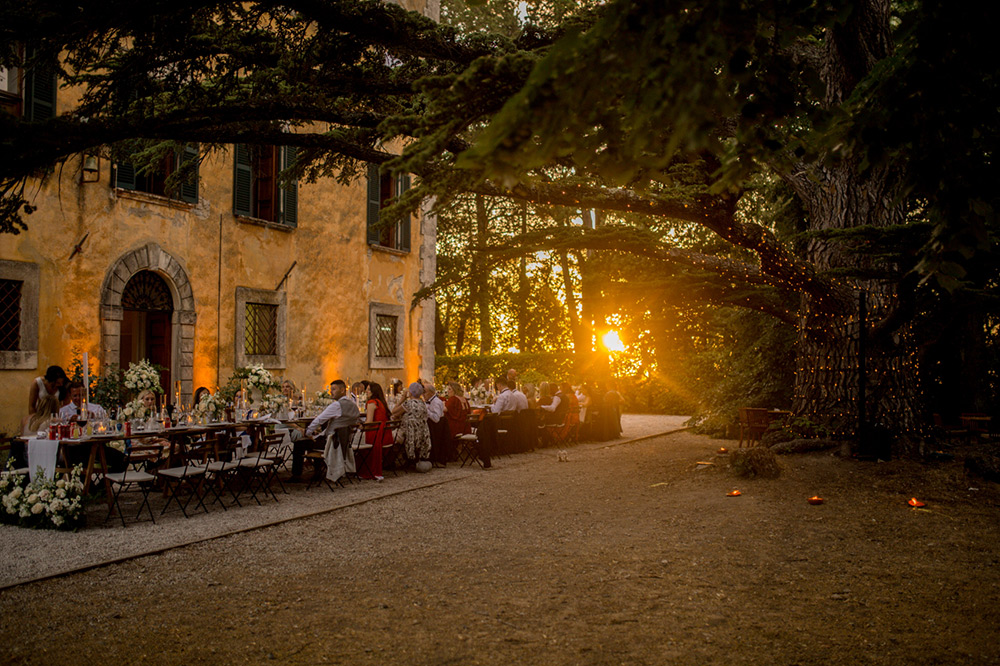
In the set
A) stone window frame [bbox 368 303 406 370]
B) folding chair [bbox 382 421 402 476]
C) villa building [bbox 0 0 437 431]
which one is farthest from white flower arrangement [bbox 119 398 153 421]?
stone window frame [bbox 368 303 406 370]

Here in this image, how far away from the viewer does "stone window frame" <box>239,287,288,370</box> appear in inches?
601

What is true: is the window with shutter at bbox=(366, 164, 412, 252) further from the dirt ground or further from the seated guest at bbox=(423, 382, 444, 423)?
the dirt ground

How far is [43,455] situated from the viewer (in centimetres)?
812

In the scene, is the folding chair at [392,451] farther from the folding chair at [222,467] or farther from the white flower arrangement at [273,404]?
the folding chair at [222,467]

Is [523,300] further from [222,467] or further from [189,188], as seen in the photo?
[222,467]

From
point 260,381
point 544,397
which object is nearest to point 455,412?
point 260,381

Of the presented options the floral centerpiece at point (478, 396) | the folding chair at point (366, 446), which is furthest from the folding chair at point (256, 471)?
the floral centerpiece at point (478, 396)

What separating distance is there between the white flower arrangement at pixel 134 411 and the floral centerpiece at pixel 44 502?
3.84 feet

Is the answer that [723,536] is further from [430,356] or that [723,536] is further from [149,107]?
[430,356]

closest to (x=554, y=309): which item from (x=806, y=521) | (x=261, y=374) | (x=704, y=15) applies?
(x=261, y=374)

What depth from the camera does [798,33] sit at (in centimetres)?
393

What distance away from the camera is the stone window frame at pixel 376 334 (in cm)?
1838

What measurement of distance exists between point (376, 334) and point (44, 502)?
1147 centimetres

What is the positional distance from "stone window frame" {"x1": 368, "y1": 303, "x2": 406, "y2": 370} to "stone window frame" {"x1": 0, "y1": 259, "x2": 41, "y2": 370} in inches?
302
